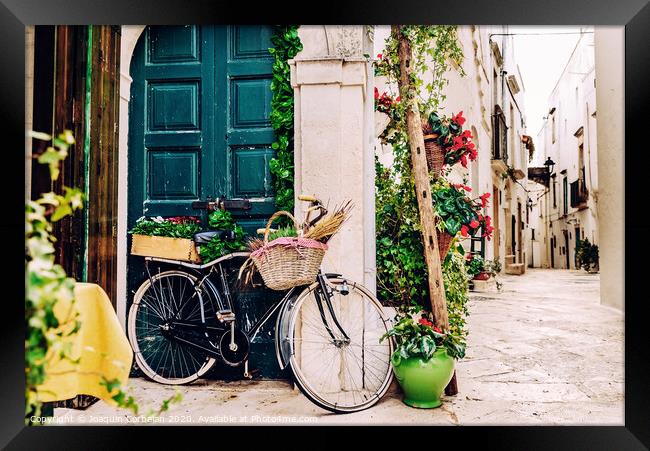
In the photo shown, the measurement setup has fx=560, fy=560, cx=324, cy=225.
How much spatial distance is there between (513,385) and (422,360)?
2.78 feet

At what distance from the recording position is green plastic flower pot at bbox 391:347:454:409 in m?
3.66

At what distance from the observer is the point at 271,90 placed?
4191mm

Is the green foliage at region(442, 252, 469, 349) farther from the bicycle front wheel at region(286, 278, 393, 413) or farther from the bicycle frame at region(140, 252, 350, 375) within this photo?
the bicycle frame at region(140, 252, 350, 375)

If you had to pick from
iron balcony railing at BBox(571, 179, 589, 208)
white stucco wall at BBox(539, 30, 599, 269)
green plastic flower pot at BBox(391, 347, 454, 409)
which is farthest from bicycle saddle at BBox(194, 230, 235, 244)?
iron balcony railing at BBox(571, 179, 589, 208)

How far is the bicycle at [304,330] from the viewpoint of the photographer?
3.79 meters

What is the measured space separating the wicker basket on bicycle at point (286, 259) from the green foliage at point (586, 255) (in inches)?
82.7

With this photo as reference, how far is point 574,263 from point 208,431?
3095 millimetres

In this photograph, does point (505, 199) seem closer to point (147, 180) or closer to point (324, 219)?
point (324, 219)

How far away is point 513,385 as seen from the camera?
403 cm

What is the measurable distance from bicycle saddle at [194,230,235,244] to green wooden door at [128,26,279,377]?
186 mm
